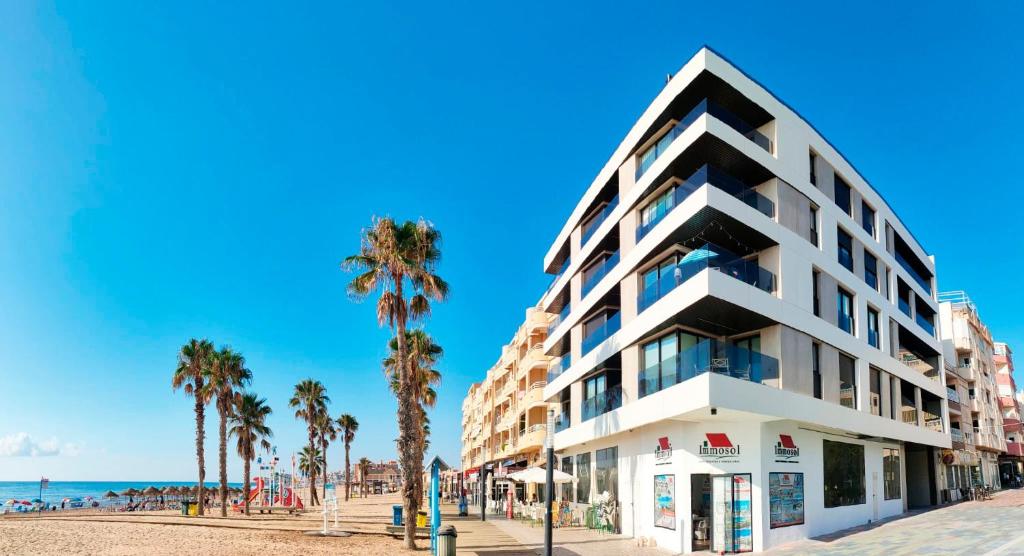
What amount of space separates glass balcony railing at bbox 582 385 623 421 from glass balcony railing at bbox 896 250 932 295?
19074 millimetres

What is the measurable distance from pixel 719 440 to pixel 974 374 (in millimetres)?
42456

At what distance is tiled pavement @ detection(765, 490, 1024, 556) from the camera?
761 inches

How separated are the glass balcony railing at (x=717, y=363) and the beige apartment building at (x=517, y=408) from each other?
22758mm

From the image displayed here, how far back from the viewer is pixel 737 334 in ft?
86.8

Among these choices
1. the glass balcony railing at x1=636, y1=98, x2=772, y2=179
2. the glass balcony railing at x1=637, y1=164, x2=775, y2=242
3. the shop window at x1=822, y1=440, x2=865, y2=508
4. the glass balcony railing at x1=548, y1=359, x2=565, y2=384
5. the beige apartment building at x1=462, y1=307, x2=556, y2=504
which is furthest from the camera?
the beige apartment building at x1=462, y1=307, x2=556, y2=504

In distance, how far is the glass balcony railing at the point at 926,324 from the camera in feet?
134

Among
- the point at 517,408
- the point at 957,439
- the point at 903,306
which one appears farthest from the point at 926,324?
the point at 517,408

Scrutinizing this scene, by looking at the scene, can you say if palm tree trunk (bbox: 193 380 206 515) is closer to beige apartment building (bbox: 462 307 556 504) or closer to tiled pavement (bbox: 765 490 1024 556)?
beige apartment building (bbox: 462 307 556 504)

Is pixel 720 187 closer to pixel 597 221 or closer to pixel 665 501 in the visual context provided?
pixel 665 501

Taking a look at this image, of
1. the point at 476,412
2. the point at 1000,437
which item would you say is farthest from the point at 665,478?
the point at 476,412

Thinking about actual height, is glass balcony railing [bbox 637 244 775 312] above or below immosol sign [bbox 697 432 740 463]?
above

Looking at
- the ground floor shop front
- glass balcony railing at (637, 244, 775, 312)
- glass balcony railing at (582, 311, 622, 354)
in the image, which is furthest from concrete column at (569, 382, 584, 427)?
glass balcony railing at (637, 244, 775, 312)

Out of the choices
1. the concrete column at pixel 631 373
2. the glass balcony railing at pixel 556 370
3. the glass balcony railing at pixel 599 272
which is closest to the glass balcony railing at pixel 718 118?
the glass balcony railing at pixel 599 272

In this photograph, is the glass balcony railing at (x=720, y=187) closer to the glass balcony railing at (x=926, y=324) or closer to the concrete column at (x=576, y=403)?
the concrete column at (x=576, y=403)
